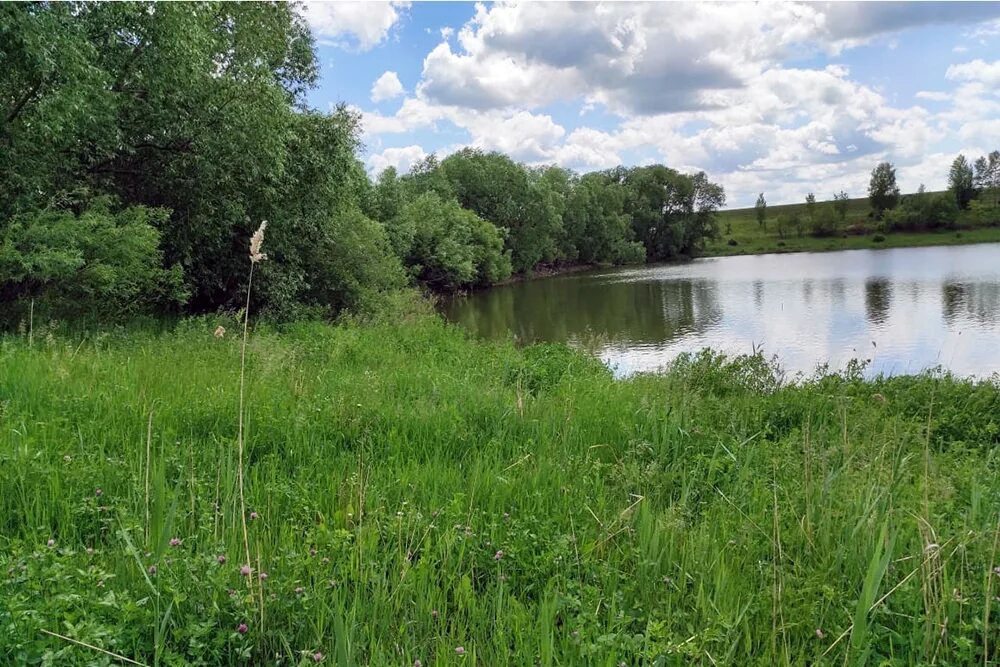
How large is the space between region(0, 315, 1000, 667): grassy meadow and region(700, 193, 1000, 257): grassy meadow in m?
98.0

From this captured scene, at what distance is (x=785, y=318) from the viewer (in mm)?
23062

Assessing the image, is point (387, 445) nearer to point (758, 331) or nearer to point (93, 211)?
point (93, 211)

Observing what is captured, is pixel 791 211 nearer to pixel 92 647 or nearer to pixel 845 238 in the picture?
pixel 845 238

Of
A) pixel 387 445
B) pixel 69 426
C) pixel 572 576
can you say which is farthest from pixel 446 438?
pixel 69 426

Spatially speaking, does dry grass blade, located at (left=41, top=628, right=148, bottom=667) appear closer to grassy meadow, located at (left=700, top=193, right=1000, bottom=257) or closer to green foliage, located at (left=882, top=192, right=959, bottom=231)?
grassy meadow, located at (left=700, top=193, right=1000, bottom=257)

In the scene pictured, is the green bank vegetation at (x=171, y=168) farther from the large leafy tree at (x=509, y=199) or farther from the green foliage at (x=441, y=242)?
the large leafy tree at (x=509, y=199)

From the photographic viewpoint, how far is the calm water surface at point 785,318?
15.3 m

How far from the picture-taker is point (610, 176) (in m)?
95.6

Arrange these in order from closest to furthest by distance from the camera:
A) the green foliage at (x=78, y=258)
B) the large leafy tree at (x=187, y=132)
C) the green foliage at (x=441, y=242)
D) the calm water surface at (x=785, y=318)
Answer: the green foliage at (x=78, y=258) < the large leafy tree at (x=187, y=132) < the calm water surface at (x=785, y=318) < the green foliage at (x=441, y=242)

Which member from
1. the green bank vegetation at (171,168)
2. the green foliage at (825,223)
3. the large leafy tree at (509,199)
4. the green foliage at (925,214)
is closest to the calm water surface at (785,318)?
the green bank vegetation at (171,168)

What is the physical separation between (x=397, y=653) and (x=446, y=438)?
8.60 feet

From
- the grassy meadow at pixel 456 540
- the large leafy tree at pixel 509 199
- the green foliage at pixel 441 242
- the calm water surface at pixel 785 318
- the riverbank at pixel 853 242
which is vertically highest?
the large leafy tree at pixel 509 199

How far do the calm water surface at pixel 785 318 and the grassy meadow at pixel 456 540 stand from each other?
5193 mm

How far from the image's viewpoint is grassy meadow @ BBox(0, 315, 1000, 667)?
2152mm
